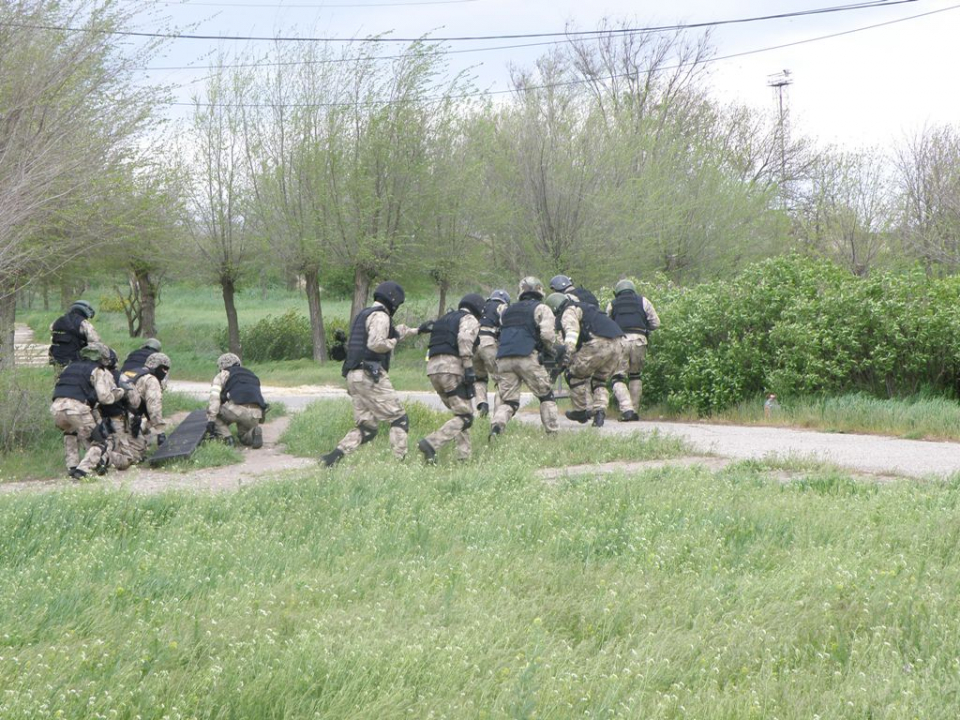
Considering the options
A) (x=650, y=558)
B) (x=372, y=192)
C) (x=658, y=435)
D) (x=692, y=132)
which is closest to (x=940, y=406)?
(x=658, y=435)

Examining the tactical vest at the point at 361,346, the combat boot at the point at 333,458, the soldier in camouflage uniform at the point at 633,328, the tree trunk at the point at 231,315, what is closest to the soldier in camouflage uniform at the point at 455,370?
the tactical vest at the point at 361,346

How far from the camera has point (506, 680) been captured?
4363 mm

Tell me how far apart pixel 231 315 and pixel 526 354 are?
68.9 feet

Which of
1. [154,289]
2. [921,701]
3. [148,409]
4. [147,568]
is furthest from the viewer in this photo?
[154,289]

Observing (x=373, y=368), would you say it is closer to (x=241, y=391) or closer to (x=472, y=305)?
(x=472, y=305)

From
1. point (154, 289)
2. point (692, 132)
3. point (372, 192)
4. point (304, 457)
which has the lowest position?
point (304, 457)

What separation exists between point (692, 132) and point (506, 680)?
33.0m

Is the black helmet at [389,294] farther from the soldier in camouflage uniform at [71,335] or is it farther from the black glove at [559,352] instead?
the soldier in camouflage uniform at [71,335]

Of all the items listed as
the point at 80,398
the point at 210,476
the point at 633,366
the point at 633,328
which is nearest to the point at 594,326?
the point at 633,328

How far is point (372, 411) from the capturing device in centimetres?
1020

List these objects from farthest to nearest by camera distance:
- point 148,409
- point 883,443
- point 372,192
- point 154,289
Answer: point 154,289, point 372,192, point 148,409, point 883,443

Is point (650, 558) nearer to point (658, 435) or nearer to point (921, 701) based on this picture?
point (921, 701)

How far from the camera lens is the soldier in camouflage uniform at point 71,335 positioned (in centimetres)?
1317

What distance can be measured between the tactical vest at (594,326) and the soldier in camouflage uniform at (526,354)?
1.59 meters
